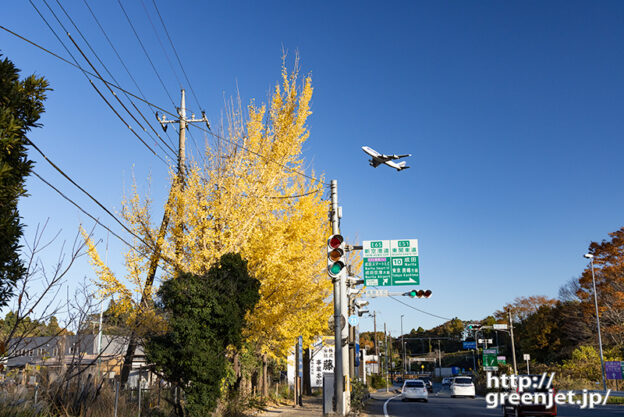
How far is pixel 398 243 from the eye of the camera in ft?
69.6

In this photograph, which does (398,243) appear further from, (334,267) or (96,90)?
(96,90)

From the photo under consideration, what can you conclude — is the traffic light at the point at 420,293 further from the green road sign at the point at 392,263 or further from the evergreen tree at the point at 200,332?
the evergreen tree at the point at 200,332

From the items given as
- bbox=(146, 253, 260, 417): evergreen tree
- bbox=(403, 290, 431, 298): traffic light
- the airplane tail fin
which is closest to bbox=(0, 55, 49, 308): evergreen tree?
bbox=(146, 253, 260, 417): evergreen tree

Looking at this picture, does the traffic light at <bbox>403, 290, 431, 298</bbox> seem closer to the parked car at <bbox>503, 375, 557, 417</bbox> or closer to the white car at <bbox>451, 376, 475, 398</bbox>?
the parked car at <bbox>503, 375, 557, 417</bbox>

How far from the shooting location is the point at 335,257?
11914 millimetres

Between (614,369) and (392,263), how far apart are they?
21544mm

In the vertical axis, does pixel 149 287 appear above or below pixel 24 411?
above

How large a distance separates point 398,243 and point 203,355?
471 inches

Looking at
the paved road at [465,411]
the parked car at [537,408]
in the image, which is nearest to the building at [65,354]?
the paved road at [465,411]

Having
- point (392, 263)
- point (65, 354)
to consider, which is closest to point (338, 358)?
point (65, 354)

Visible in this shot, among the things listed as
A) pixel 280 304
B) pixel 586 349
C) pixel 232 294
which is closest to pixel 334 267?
pixel 232 294

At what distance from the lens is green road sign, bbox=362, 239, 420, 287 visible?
826 inches

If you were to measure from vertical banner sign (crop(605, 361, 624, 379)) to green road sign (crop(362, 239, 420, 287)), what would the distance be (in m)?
20.4

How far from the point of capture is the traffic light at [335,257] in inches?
462
